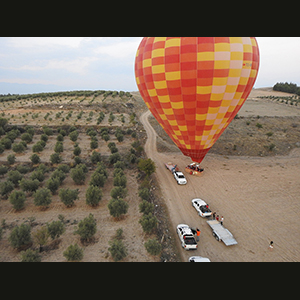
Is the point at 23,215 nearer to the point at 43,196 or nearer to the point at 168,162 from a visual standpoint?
the point at 43,196

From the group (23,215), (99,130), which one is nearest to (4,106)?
(99,130)

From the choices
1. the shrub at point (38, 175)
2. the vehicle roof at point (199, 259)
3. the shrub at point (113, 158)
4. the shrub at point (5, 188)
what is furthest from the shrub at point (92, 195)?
the vehicle roof at point (199, 259)

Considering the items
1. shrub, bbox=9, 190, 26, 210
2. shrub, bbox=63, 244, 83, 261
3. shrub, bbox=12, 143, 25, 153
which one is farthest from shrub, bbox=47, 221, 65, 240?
shrub, bbox=12, 143, 25, 153

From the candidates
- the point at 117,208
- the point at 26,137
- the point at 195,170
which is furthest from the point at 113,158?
the point at 26,137

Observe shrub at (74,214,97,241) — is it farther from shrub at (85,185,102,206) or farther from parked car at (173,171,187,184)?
parked car at (173,171,187,184)

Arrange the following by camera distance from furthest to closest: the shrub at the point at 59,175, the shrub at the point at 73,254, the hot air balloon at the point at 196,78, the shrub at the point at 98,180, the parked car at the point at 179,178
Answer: the parked car at the point at 179,178 < the shrub at the point at 59,175 < the shrub at the point at 98,180 < the shrub at the point at 73,254 < the hot air balloon at the point at 196,78

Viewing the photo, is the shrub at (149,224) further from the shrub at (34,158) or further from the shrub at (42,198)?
the shrub at (34,158)

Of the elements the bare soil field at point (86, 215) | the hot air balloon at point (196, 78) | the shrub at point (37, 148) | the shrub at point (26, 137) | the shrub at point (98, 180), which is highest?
the hot air balloon at point (196, 78)
